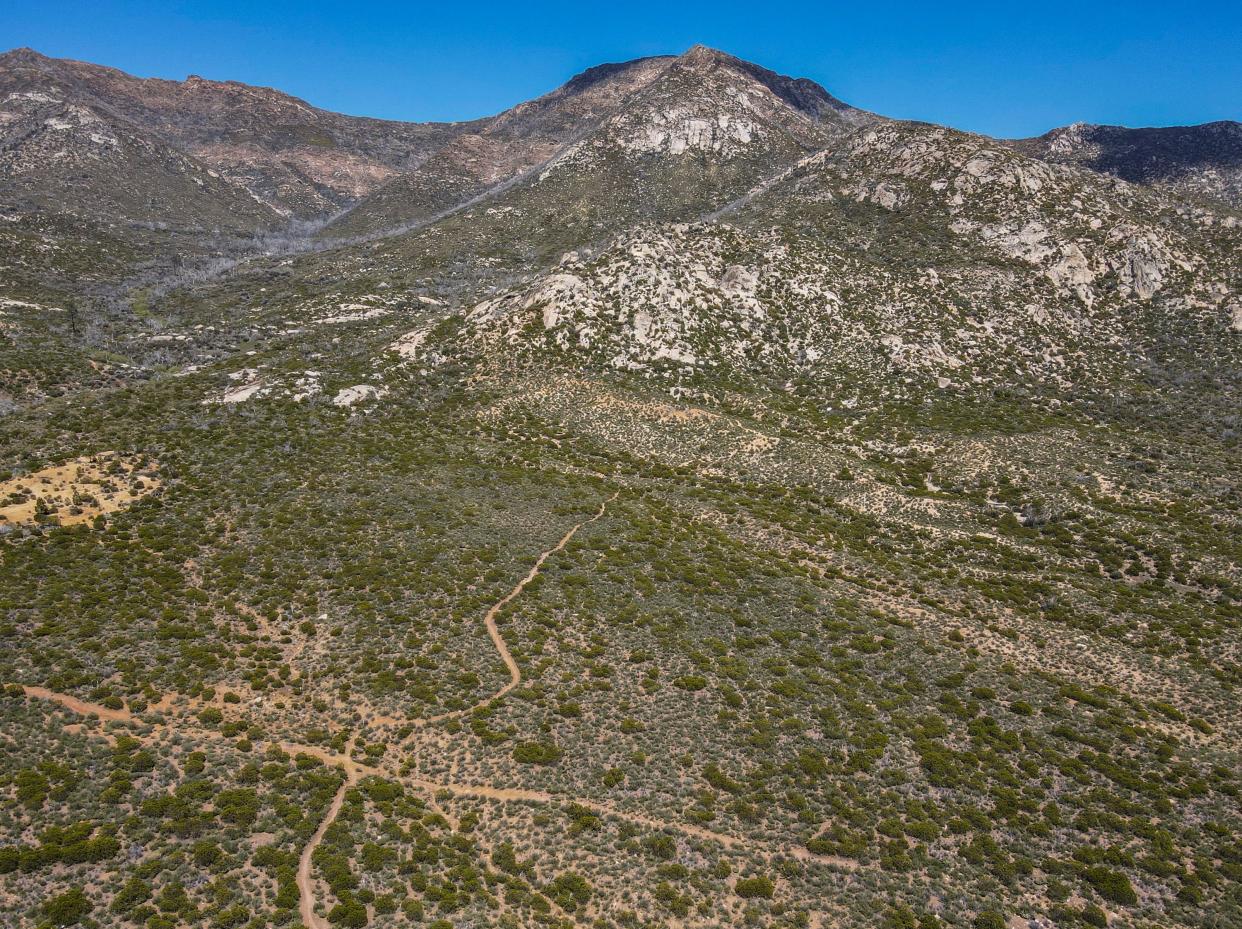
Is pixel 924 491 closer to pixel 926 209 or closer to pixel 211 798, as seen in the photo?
pixel 211 798

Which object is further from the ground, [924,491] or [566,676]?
[924,491]

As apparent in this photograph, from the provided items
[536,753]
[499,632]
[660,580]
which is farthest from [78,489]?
[660,580]

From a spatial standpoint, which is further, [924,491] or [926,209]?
[926,209]

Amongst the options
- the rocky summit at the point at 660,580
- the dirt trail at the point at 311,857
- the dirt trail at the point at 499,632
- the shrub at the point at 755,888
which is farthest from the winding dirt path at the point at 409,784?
the shrub at the point at 755,888

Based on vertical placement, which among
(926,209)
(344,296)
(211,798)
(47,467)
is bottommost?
(211,798)

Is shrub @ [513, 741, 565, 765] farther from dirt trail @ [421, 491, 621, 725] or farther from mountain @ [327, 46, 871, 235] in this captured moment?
mountain @ [327, 46, 871, 235]

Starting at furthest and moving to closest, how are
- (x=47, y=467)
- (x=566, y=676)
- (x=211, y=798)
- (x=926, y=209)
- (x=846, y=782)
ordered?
(x=926, y=209), (x=47, y=467), (x=566, y=676), (x=846, y=782), (x=211, y=798)

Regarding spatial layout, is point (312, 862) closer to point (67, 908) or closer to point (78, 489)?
point (67, 908)

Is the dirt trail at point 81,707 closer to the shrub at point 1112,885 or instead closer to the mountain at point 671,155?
the shrub at point 1112,885

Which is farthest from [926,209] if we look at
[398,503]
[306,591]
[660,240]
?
[306,591]
